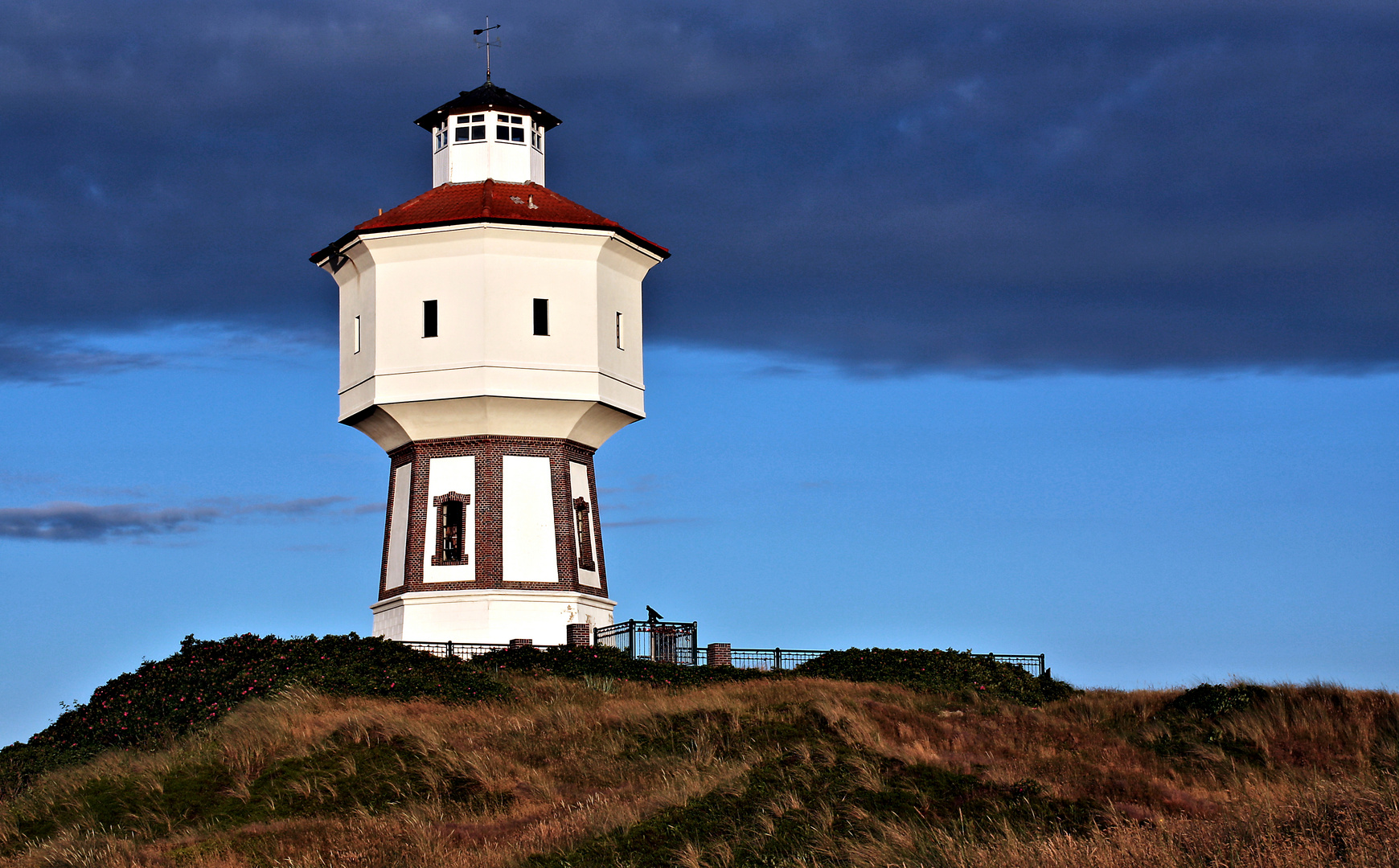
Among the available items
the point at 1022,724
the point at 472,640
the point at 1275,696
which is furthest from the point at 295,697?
the point at 1275,696

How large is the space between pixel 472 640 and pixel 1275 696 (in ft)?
59.9

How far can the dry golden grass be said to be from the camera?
16.6 meters

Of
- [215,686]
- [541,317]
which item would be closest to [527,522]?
[541,317]

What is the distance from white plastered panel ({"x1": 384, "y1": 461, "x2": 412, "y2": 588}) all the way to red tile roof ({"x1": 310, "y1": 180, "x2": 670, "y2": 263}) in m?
6.14

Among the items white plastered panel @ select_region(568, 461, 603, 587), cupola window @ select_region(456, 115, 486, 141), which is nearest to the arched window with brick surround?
white plastered panel @ select_region(568, 461, 603, 587)

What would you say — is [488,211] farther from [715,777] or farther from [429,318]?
[715,777]

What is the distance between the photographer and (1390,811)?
50.3 feet

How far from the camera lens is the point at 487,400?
3728cm

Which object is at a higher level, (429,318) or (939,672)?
(429,318)

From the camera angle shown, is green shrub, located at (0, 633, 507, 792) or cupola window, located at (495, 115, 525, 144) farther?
cupola window, located at (495, 115, 525, 144)

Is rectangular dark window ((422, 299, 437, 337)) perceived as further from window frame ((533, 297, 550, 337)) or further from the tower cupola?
the tower cupola

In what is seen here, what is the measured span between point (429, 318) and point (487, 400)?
2.74m

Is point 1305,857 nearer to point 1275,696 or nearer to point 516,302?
point 1275,696

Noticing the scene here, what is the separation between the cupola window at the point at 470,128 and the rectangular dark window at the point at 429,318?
234 inches
